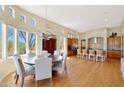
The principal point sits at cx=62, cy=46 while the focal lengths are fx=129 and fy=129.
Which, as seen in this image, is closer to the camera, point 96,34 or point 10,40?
point 10,40

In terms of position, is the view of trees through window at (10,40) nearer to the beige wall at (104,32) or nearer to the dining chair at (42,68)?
the dining chair at (42,68)

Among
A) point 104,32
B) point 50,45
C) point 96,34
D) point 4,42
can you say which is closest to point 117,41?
point 104,32

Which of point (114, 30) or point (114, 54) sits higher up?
point (114, 30)

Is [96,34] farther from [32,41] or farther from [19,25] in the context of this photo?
[19,25]

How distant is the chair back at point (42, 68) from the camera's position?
11.3 feet

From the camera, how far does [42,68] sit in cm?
351

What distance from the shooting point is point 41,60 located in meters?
3.45

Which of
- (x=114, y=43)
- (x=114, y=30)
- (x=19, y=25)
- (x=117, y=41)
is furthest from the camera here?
(x=114, y=30)

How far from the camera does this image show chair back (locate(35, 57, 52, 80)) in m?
3.44

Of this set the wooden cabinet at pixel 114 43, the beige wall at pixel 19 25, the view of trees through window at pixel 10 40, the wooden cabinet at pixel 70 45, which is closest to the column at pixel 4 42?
the beige wall at pixel 19 25

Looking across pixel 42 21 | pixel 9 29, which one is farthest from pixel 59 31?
pixel 9 29

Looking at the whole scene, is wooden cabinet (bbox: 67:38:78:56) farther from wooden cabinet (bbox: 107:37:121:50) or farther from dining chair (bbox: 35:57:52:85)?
dining chair (bbox: 35:57:52:85)

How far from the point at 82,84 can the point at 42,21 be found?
333 cm
